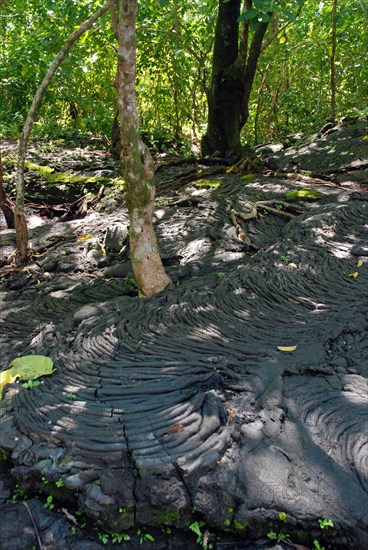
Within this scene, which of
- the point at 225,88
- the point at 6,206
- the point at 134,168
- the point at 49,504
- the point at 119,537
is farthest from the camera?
the point at 225,88

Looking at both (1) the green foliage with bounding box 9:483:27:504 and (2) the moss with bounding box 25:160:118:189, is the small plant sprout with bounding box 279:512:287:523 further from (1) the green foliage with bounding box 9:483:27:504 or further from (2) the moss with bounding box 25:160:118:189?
(2) the moss with bounding box 25:160:118:189

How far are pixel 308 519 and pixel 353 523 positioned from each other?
7.4 inches

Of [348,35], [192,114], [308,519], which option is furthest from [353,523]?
[192,114]

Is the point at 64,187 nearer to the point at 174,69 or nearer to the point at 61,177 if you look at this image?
the point at 61,177

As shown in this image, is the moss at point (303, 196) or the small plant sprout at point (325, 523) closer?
the small plant sprout at point (325, 523)

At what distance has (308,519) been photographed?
2.02 meters

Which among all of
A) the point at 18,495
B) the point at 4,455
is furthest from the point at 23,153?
the point at 18,495

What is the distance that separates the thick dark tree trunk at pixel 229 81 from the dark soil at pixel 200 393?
4.04 metres

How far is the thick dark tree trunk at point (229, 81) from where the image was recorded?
8.05m

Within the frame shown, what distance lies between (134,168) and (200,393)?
199 cm

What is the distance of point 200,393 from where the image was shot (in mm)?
2654

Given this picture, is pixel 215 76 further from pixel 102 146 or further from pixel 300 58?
pixel 300 58

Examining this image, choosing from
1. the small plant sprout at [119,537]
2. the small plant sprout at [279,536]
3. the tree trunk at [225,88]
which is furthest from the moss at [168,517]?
the tree trunk at [225,88]

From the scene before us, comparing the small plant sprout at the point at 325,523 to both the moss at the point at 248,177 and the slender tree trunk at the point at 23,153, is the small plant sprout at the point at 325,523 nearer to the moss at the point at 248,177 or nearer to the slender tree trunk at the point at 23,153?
the slender tree trunk at the point at 23,153
